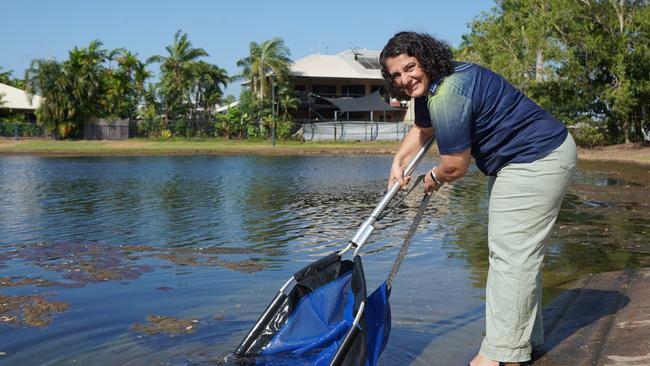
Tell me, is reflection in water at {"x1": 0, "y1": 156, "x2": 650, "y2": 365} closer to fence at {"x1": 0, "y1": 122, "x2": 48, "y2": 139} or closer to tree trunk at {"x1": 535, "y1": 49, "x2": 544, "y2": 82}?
tree trunk at {"x1": 535, "y1": 49, "x2": 544, "y2": 82}

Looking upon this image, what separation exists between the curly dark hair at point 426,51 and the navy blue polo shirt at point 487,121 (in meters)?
0.05

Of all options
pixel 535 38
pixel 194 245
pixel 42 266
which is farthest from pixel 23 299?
pixel 535 38

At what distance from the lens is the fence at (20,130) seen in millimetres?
51188

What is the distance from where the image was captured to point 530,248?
3.44 meters

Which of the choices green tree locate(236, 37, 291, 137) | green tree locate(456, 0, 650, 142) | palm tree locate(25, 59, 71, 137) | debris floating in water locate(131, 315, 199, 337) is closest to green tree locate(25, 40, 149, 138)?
palm tree locate(25, 59, 71, 137)

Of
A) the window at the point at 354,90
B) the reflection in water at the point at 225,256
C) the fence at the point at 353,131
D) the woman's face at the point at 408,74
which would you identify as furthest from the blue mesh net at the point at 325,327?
the window at the point at 354,90

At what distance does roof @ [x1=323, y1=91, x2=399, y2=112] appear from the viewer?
186ft

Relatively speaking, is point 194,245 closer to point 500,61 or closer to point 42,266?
point 42,266

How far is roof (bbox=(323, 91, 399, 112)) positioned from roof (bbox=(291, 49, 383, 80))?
2.18 meters

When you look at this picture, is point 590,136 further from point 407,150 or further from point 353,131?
point 407,150

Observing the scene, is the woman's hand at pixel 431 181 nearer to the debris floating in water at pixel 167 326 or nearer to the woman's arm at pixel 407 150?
the woman's arm at pixel 407 150

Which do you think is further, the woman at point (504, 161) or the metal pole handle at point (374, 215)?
the metal pole handle at point (374, 215)

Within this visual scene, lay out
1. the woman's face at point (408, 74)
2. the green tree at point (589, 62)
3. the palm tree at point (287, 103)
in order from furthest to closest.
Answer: the palm tree at point (287, 103) → the green tree at point (589, 62) → the woman's face at point (408, 74)

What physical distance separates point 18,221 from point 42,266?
14.7 ft
